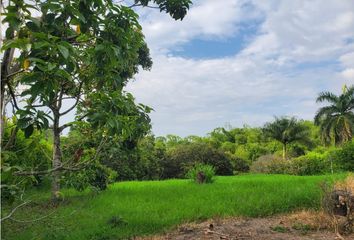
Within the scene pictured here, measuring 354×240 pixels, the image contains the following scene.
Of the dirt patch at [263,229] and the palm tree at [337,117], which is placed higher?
the palm tree at [337,117]

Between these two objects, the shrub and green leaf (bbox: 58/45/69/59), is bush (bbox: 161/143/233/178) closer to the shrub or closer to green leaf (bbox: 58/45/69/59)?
the shrub

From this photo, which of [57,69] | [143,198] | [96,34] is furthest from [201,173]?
[57,69]

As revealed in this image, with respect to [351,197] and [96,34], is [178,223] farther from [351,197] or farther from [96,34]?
[96,34]

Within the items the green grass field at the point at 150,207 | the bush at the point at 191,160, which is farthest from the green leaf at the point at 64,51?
the bush at the point at 191,160

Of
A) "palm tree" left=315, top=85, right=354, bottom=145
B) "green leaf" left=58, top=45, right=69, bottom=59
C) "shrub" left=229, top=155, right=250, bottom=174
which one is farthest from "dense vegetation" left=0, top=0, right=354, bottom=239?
"palm tree" left=315, top=85, right=354, bottom=145

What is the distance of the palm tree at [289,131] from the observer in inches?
1700

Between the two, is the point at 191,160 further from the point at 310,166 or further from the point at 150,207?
the point at 150,207

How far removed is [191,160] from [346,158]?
29.2ft

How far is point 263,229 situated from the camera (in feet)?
26.9

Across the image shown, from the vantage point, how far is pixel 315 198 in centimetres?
1095

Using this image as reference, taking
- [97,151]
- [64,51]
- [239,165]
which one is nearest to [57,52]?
[64,51]

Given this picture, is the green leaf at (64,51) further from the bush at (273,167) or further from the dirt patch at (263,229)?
the bush at (273,167)

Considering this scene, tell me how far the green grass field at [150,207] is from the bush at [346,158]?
1192cm

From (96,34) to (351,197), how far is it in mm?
6790
